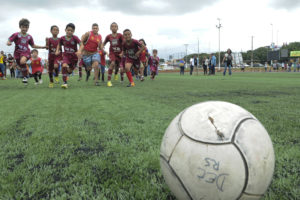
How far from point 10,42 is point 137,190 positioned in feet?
28.1

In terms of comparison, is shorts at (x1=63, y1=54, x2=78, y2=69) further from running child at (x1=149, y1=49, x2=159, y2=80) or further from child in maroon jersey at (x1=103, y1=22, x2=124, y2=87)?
running child at (x1=149, y1=49, x2=159, y2=80)

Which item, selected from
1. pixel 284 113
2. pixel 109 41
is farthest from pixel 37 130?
pixel 109 41

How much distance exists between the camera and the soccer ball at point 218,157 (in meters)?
1.18

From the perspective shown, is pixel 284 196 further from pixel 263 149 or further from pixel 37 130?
pixel 37 130

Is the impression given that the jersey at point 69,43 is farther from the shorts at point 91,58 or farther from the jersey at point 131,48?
the jersey at point 131,48

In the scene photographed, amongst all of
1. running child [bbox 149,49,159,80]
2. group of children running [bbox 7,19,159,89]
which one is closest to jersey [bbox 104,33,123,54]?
group of children running [bbox 7,19,159,89]

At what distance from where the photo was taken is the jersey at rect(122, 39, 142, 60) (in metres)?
9.21

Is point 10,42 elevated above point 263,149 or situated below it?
above

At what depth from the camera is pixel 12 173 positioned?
5.98 ft

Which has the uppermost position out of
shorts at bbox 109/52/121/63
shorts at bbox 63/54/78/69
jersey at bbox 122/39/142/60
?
jersey at bbox 122/39/142/60

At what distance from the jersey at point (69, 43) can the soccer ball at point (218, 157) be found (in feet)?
26.3

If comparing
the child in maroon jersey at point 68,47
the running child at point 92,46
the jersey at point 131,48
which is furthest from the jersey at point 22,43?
the jersey at point 131,48

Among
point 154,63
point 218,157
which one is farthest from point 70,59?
point 218,157

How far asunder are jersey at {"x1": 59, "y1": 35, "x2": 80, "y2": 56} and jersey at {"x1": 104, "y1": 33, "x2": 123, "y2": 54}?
4.73ft
